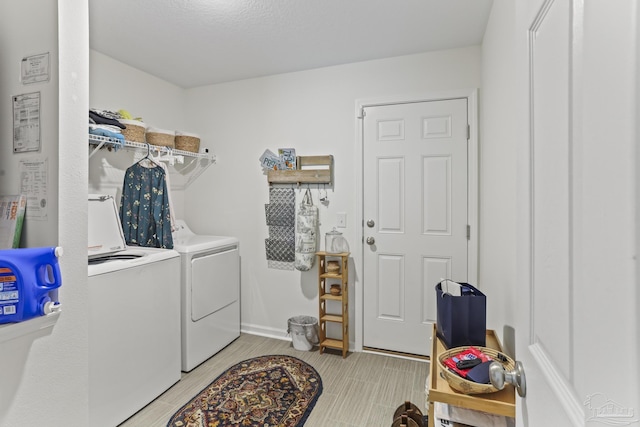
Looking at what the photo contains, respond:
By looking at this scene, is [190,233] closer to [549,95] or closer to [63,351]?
[63,351]

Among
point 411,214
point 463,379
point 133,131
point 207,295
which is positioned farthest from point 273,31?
point 463,379

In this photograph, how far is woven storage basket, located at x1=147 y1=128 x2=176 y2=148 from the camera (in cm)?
282

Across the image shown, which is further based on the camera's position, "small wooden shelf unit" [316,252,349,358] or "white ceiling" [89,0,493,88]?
"small wooden shelf unit" [316,252,349,358]

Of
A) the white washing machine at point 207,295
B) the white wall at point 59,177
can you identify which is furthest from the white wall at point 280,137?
the white wall at point 59,177

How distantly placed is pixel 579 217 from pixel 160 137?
3.01 meters

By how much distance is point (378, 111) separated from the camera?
2877mm

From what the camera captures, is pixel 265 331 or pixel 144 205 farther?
pixel 265 331

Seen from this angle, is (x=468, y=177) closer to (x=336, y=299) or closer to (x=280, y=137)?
(x=336, y=299)

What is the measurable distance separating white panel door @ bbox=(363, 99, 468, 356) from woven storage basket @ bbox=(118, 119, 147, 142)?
70.4 inches

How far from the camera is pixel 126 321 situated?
2.04 metres

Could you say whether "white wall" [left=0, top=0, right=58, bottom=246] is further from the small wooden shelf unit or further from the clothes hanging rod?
the small wooden shelf unit

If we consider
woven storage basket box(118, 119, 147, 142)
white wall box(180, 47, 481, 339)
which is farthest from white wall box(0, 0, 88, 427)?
white wall box(180, 47, 481, 339)

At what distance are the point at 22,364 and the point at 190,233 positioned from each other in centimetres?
247

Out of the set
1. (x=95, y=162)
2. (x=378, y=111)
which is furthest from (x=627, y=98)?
(x=95, y=162)
